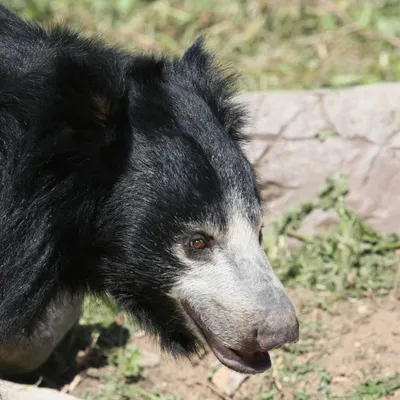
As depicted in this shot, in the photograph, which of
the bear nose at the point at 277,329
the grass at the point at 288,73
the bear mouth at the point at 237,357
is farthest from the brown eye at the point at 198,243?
the grass at the point at 288,73

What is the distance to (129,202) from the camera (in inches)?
155

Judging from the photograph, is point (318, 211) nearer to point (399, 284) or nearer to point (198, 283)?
point (399, 284)

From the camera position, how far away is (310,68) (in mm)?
8266

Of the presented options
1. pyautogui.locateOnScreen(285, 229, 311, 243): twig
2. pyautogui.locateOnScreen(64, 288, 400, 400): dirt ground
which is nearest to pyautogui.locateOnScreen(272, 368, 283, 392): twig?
pyautogui.locateOnScreen(64, 288, 400, 400): dirt ground

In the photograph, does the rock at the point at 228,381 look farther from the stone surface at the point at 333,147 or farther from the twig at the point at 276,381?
the stone surface at the point at 333,147

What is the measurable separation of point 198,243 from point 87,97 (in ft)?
2.46

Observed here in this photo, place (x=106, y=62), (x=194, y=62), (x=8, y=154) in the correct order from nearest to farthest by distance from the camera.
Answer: (x=8, y=154) < (x=106, y=62) < (x=194, y=62)

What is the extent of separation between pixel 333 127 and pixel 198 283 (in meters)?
2.79

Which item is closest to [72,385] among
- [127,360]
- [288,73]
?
[127,360]

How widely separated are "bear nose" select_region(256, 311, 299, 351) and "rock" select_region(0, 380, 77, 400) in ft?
3.88

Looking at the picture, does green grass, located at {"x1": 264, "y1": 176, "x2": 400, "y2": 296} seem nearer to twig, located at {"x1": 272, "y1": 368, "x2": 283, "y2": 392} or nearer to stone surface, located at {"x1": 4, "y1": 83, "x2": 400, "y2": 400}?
stone surface, located at {"x1": 4, "y1": 83, "x2": 400, "y2": 400}

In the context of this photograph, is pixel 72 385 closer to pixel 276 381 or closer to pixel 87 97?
pixel 276 381

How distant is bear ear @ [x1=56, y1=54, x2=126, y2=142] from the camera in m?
3.77

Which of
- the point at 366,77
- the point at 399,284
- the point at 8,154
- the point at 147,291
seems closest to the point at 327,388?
the point at 399,284
